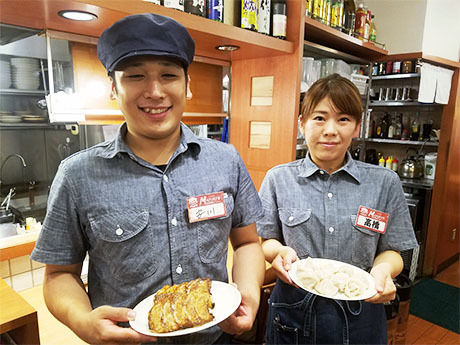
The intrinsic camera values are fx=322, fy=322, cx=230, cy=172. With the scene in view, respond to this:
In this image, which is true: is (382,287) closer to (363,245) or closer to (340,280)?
(340,280)

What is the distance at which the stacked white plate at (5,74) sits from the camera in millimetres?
2406

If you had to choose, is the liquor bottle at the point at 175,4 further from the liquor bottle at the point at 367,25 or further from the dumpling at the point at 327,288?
the liquor bottle at the point at 367,25

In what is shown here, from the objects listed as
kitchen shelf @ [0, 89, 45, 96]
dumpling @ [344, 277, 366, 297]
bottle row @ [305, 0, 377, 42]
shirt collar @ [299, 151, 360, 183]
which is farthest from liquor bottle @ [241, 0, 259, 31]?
dumpling @ [344, 277, 366, 297]

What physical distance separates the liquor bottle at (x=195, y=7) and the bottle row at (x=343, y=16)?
42.7 inches

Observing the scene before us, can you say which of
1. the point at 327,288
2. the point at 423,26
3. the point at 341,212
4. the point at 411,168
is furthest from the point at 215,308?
the point at 423,26

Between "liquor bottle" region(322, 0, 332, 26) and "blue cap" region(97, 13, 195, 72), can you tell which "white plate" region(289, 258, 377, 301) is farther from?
"liquor bottle" region(322, 0, 332, 26)

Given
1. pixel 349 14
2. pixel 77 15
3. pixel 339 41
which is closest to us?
pixel 77 15

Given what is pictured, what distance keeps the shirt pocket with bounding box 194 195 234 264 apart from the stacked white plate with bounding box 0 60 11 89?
2.22 m

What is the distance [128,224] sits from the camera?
3.22ft

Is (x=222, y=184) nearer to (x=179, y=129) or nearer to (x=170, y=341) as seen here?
(x=179, y=129)

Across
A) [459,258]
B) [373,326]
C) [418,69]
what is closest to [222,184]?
[373,326]

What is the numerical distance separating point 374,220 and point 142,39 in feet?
3.73

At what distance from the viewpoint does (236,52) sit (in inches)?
102

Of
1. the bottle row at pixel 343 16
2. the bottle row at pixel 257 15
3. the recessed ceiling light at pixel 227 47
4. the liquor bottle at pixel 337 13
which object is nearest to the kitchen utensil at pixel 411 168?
the bottle row at pixel 343 16
